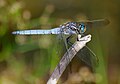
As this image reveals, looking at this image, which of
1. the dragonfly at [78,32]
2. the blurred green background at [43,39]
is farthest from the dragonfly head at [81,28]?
the blurred green background at [43,39]

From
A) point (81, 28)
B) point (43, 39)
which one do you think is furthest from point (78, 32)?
point (43, 39)

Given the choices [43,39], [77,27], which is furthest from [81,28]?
[43,39]

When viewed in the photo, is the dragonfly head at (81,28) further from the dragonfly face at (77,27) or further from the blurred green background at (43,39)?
the blurred green background at (43,39)

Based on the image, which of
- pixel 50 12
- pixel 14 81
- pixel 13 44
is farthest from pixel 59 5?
pixel 14 81

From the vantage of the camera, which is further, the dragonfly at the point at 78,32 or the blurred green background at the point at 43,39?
the blurred green background at the point at 43,39

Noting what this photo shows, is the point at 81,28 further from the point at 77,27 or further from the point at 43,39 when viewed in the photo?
the point at 43,39

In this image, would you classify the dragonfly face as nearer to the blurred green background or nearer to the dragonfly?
the dragonfly

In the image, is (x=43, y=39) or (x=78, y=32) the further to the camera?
(x=43, y=39)

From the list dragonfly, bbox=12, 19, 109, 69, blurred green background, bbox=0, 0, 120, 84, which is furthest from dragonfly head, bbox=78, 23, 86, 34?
blurred green background, bbox=0, 0, 120, 84
